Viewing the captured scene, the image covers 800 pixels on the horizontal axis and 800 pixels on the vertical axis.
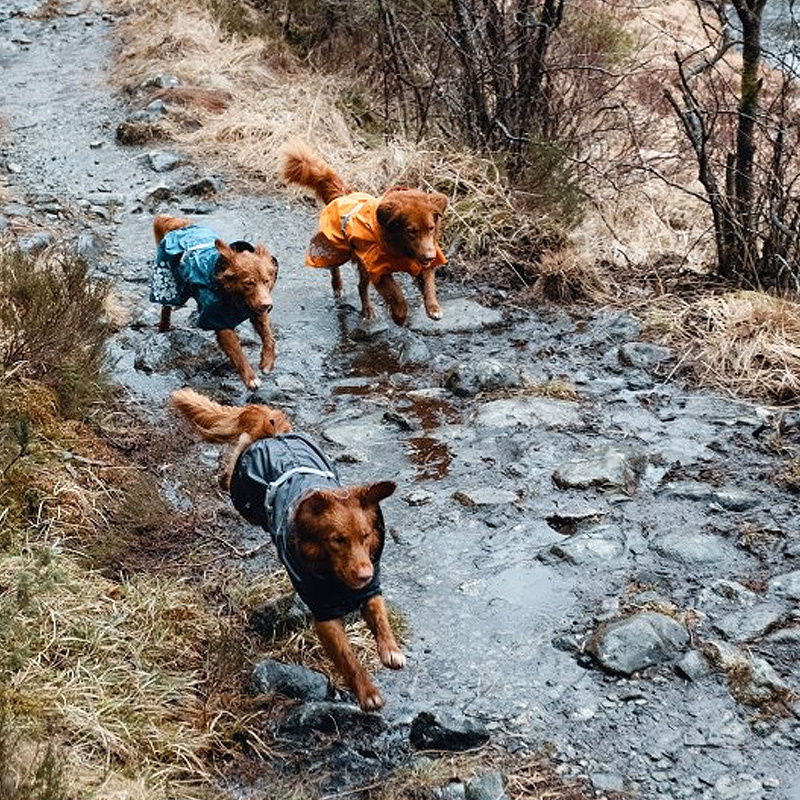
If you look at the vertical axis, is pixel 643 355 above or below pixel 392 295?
below

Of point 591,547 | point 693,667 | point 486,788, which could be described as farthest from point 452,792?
point 591,547

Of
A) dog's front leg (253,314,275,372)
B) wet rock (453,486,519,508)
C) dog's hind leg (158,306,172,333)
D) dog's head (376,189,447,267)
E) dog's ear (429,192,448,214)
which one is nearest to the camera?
wet rock (453,486,519,508)

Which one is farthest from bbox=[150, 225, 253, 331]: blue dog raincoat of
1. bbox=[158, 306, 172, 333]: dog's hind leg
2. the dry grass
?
the dry grass

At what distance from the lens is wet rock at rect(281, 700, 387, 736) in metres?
3.99

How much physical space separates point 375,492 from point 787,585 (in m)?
1.97

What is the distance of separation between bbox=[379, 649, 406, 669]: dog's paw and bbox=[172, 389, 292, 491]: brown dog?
45.4 inches

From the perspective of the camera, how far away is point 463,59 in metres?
9.39

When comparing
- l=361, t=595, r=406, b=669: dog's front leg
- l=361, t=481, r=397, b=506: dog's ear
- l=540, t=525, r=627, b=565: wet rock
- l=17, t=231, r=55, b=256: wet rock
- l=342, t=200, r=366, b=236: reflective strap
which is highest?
l=342, t=200, r=366, b=236: reflective strap

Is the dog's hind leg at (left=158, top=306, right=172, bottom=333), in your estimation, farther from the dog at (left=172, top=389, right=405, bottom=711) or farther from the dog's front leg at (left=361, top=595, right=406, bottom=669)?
the dog's front leg at (left=361, top=595, right=406, bottom=669)

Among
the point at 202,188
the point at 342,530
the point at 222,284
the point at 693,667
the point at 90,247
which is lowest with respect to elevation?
the point at 693,667

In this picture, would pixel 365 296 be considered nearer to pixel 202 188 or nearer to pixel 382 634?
pixel 202 188

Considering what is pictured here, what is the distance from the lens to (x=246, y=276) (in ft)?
21.0

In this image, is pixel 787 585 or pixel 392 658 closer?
pixel 392 658

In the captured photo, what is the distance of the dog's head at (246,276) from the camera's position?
21.0ft
